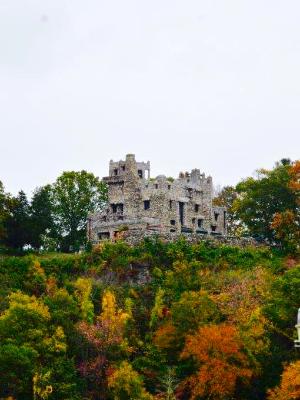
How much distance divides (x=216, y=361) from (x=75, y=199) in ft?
154

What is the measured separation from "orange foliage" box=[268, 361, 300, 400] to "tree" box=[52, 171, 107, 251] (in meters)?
42.0

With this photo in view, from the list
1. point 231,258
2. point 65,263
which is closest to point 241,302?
point 231,258

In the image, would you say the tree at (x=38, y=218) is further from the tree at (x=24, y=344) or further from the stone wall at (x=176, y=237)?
the tree at (x=24, y=344)

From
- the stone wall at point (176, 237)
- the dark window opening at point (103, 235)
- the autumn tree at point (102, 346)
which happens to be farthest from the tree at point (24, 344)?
the dark window opening at point (103, 235)

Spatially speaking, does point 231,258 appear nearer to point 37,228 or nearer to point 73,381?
point 37,228

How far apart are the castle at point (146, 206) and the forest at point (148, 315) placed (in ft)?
11.4

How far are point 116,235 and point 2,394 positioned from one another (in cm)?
2532

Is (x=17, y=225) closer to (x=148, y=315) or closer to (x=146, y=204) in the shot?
(x=146, y=204)

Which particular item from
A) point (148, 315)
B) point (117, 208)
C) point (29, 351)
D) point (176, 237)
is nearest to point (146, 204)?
point (117, 208)

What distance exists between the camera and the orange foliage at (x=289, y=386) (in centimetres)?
5150

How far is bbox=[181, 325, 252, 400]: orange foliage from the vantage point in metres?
54.2

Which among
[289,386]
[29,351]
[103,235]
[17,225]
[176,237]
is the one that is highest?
[17,225]

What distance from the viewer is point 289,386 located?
5178cm

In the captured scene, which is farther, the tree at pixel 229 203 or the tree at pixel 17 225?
the tree at pixel 229 203
